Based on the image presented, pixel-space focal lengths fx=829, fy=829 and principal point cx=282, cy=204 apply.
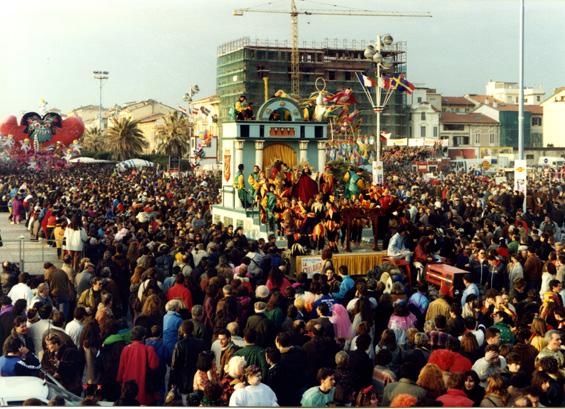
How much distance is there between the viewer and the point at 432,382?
23.6ft

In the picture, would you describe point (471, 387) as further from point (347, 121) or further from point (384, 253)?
point (347, 121)

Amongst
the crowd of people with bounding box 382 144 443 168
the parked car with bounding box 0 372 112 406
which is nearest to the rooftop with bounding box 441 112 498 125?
the crowd of people with bounding box 382 144 443 168

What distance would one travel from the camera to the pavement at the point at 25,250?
19250 mm

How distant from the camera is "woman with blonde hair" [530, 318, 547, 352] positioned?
867cm

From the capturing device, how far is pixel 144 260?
501 inches

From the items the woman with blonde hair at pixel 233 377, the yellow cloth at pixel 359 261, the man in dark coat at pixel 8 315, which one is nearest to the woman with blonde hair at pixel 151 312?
the man in dark coat at pixel 8 315

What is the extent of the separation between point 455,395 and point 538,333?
2.12 meters

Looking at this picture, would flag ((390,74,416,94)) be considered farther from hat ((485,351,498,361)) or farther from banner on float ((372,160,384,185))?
hat ((485,351,498,361))

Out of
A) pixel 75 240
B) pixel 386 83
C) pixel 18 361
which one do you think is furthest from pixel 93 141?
pixel 18 361

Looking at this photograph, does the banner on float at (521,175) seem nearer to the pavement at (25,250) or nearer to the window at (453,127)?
the pavement at (25,250)

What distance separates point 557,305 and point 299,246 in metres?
8.09

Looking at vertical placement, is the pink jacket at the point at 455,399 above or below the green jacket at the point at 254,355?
below

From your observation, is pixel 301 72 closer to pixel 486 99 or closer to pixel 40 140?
pixel 486 99

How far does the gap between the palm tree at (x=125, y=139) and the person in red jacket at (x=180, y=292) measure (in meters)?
53.6
